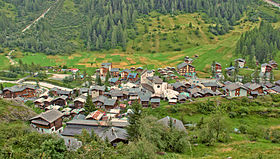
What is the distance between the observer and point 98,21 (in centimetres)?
15162

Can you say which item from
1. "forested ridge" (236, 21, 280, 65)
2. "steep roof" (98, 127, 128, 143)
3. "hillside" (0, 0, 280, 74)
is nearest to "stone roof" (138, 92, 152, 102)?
"steep roof" (98, 127, 128, 143)

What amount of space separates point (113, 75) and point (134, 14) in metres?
85.4

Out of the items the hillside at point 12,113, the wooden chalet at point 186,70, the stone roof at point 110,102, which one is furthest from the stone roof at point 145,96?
the wooden chalet at point 186,70

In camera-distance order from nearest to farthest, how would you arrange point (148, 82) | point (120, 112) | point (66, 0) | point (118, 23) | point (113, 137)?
point (113, 137), point (120, 112), point (148, 82), point (118, 23), point (66, 0)

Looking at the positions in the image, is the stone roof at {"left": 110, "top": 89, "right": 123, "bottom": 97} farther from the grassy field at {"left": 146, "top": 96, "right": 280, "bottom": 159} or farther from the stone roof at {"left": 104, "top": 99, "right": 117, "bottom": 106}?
the grassy field at {"left": 146, "top": 96, "right": 280, "bottom": 159}

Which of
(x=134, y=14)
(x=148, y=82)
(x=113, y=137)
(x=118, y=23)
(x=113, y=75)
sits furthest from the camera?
(x=134, y=14)

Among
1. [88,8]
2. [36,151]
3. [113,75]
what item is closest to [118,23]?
[88,8]

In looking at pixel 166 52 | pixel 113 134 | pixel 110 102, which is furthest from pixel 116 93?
pixel 166 52

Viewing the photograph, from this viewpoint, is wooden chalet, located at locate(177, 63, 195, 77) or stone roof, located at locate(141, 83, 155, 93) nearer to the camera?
stone roof, located at locate(141, 83, 155, 93)

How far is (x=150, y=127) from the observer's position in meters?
25.5

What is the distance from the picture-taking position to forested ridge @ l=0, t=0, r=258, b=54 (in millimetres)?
127438

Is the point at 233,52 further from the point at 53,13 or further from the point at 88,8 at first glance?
the point at 53,13

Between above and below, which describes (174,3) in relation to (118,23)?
above

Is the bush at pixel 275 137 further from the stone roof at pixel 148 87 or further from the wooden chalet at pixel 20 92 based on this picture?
the wooden chalet at pixel 20 92
